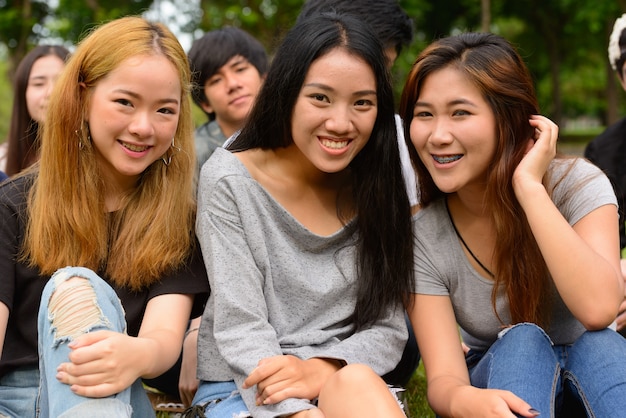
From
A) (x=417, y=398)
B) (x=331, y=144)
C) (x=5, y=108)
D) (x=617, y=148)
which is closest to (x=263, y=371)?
(x=331, y=144)

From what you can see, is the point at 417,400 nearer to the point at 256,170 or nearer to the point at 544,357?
the point at 544,357

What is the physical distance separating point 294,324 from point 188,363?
776mm

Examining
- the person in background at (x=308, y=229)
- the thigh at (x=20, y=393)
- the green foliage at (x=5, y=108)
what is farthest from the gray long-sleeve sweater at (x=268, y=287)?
the green foliage at (x=5, y=108)

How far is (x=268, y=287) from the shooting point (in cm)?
267

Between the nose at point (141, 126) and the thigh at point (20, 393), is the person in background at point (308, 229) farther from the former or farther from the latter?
the thigh at point (20, 393)

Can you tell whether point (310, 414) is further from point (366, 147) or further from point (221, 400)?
point (366, 147)

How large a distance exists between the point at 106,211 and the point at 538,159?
1.59m

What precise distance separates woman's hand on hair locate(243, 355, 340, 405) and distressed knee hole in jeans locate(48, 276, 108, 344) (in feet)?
1.69

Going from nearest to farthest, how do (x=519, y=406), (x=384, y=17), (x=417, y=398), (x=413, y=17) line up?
1. (x=519, y=406)
2. (x=417, y=398)
3. (x=384, y=17)
4. (x=413, y=17)

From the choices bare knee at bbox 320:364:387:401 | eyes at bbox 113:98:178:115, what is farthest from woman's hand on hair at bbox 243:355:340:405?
eyes at bbox 113:98:178:115

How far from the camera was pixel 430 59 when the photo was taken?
9.16 feet

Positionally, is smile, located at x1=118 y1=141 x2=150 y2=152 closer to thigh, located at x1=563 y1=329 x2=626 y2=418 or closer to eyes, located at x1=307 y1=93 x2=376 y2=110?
eyes, located at x1=307 y1=93 x2=376 y2=110

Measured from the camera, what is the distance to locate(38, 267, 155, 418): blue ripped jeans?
7.04 ft

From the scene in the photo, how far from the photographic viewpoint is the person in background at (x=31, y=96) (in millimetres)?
4637
